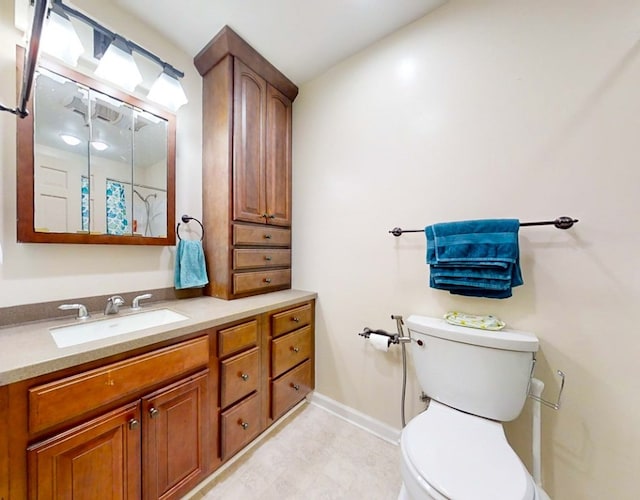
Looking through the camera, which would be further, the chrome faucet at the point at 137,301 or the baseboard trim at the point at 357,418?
the baseboard trim at the point at 357,418

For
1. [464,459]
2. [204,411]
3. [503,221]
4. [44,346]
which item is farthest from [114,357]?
[503,221]

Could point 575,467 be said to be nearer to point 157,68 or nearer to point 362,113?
point 362,113

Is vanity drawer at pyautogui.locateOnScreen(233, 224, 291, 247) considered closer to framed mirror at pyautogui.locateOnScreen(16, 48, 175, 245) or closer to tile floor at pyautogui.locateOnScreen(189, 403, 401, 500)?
framed mirror at pyautogui.locateOnScreen(16, 48, 175, 245)

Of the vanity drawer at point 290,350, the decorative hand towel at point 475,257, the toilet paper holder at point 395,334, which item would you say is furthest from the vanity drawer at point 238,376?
the decorative hand towel at point 475,257

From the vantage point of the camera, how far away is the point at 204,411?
1.15m

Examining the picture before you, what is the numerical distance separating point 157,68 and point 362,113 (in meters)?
1.31

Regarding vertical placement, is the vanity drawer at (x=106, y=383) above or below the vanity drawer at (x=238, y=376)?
above

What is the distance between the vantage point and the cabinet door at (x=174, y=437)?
97cm

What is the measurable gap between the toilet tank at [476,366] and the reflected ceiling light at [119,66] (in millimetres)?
1963

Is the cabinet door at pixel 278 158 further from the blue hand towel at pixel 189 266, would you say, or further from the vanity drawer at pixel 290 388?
the vanity drawer at pixel 290 388

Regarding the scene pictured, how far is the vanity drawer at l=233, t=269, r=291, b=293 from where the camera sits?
1594 millimetres

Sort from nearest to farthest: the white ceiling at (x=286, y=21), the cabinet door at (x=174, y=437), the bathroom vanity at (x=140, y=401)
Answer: the bathroom vanity at (x=140, y=401) → the cabinet door at (x=174, y=437) → the white ceiling at (x=286, y=21)

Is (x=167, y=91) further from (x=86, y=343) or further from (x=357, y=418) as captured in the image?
(x=357, y=418)

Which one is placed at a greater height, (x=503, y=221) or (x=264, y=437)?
(x=503, y=221)
